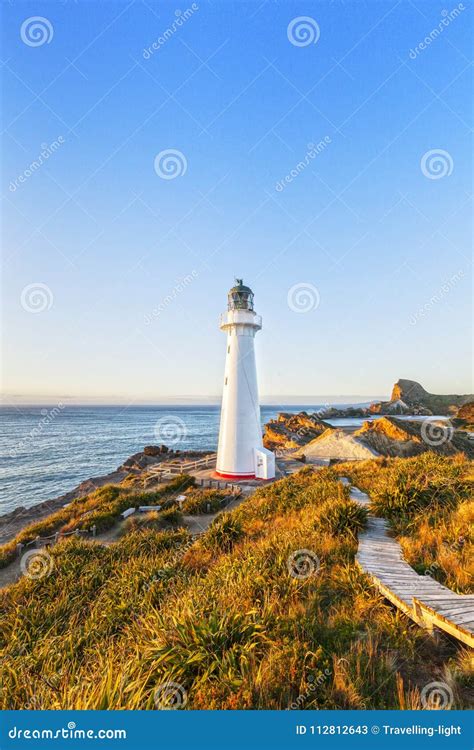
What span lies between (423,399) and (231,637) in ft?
193

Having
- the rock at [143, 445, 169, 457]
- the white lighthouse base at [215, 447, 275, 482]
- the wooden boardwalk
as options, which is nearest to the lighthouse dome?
the white lighthouse base at [215, 447, 275, 482]

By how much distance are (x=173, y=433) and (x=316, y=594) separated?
8328 cm

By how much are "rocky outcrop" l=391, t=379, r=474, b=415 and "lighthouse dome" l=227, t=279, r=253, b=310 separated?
35908mm

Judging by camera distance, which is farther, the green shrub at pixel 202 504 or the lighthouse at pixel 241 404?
the lighthouse at pixel 241 404

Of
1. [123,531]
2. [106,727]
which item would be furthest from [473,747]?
[123,531]

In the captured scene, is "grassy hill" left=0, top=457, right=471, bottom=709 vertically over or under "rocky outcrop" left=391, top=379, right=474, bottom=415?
under

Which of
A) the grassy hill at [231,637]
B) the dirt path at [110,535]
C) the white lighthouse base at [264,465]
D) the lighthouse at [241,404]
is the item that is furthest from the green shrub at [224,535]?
the lighthouse at [241,404]

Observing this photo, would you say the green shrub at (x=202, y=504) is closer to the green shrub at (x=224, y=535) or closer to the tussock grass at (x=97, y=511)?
the tussock grass at (x=97, y=511)

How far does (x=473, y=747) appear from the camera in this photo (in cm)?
270

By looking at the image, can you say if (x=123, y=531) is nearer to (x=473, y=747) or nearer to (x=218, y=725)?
(x=218, y=725)

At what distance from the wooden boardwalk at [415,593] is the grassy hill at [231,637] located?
0.53 ft

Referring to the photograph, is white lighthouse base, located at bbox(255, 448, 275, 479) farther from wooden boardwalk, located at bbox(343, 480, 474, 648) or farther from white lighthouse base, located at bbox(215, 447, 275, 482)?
wooden boardwalk, located at bbox(343, 480, 474, 648)

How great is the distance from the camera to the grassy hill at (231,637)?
272cm

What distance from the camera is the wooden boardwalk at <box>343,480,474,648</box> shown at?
320 cm
